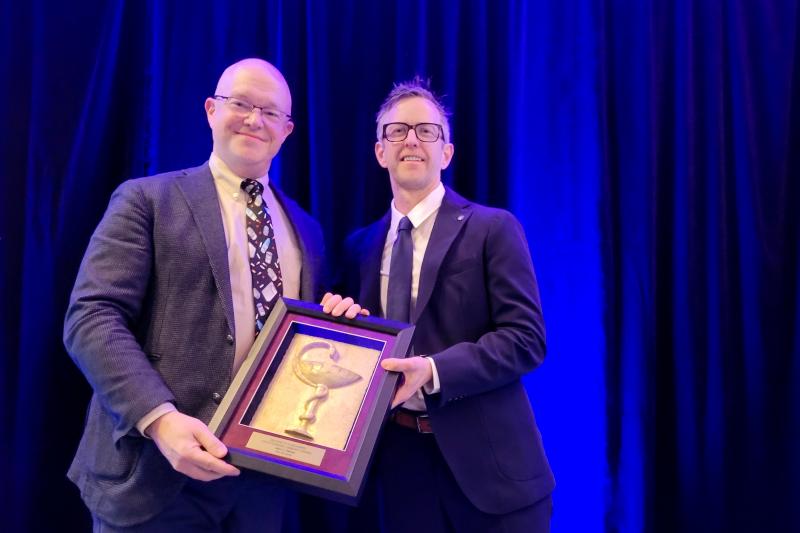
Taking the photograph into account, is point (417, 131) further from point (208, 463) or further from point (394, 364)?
point (208, 463)

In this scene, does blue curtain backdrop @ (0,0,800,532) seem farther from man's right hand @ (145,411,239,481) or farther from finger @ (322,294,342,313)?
man's right hand @ (145,411,239,481)

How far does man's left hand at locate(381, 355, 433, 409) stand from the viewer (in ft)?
3.79

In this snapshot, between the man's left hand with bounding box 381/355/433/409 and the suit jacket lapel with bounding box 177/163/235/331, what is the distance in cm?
40

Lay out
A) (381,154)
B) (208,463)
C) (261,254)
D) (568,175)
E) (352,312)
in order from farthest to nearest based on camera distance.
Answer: (568,175), (381,154), (261,254), (352,312), (208,463)

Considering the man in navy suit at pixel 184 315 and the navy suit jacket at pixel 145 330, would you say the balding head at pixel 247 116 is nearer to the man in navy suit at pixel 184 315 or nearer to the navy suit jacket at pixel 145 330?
the man in navy suit at pixel 184 315

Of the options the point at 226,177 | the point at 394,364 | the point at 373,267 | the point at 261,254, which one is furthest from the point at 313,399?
the point at 226,177

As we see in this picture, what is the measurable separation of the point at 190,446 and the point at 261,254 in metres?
0.52

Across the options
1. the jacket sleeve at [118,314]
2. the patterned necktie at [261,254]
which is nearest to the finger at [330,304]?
the patterned necktie at [261,254]

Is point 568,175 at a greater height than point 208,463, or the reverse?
point 568,175

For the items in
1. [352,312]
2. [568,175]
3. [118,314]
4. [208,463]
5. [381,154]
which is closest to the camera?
[208,463]

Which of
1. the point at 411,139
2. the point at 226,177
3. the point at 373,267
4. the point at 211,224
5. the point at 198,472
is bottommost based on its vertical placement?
the point at 198,472

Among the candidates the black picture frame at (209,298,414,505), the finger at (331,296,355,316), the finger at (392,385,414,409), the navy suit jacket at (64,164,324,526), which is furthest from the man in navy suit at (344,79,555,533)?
the navy suit jacket at (64,164,324,526)

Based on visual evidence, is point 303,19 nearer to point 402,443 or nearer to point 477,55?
point 477,55

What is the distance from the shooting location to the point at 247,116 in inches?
56.9
